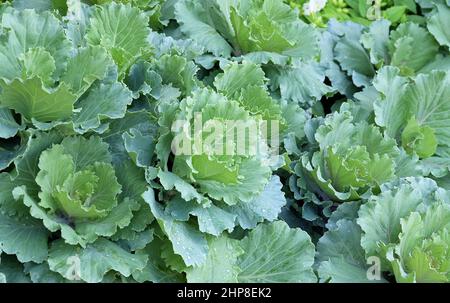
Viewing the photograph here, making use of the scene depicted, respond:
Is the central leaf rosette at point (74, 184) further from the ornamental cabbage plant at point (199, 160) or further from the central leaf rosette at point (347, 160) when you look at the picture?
the central leaf rosette at point (347, 160)

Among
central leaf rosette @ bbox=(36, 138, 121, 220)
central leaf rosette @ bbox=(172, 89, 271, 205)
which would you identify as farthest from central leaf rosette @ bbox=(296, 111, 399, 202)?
central leaf rosette @ bbox=(36, 138, 121, 220)

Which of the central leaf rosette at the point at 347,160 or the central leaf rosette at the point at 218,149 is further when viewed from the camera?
the central leaf rosette at the point at 347,160

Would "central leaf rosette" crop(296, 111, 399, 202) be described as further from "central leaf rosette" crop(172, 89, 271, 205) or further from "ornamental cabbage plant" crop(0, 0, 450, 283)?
"central leaf rosette" crop(172, 89, 271, 205)

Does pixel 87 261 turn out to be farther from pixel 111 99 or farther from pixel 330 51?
pixel 330 51

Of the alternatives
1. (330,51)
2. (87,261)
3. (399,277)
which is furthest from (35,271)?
(330,51)

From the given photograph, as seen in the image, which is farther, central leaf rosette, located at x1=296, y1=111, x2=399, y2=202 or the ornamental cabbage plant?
central leaf rosette, located at x1=296, y1=111, x2=399, y2=202

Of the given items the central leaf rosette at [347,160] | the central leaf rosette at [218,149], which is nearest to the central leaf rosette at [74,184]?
the central leaf rosette at [218,149]

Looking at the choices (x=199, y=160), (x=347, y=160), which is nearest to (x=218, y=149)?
(x=199, y=160)

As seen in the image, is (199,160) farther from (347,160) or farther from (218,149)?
(347,160)
